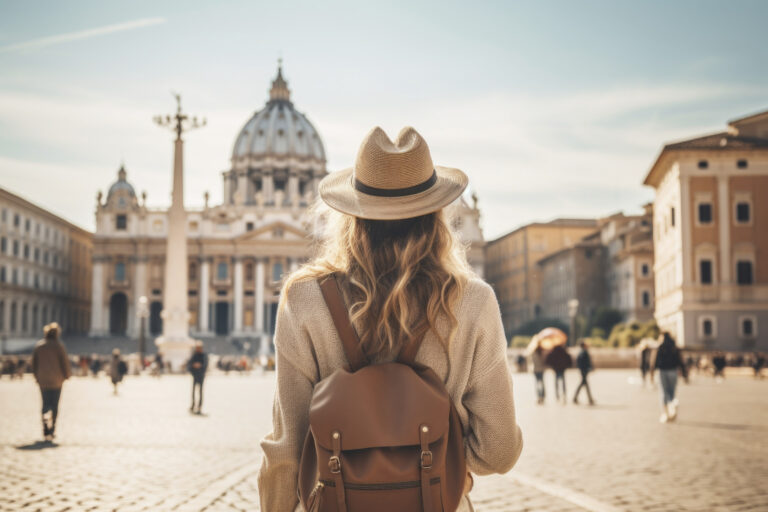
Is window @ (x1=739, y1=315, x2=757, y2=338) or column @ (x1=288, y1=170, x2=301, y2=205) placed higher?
column @ (x1=288, y1=170, x2=301, y2=205)

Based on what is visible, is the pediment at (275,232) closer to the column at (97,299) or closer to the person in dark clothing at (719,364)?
the column at (97,299)

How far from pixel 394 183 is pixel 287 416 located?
0.65 meters

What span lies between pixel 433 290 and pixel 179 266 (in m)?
34.8

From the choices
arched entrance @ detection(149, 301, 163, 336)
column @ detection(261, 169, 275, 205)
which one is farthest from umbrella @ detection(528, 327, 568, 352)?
column @ detection(261, 169, 275, 205)

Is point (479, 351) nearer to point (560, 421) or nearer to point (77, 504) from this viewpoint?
point (77, 504)

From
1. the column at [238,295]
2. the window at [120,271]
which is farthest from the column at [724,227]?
the window at [120,271]

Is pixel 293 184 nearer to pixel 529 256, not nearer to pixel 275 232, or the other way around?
pixel 275 232

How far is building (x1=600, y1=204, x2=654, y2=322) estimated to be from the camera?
2382 inches

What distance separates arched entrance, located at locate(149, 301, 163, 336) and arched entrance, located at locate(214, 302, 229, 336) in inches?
204

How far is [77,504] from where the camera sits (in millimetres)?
6223

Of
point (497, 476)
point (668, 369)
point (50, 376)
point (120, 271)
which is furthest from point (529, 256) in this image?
point (497, 476)

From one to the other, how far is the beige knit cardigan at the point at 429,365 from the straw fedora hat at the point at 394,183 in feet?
0.75

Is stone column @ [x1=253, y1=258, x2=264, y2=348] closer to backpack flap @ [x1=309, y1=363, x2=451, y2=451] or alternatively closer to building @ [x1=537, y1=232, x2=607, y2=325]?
building @ [x1=537, y1=232, x2=607, y2=325]

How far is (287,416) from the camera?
242 cm
